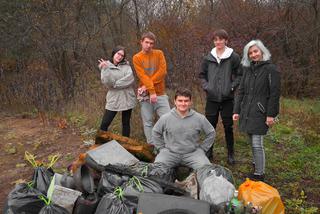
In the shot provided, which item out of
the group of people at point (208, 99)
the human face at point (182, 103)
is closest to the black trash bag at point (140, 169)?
the group of people at point (208, 99)

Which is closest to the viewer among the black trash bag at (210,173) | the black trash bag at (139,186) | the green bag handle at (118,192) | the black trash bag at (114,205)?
the black trash bag at (114,205)

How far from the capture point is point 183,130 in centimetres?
384

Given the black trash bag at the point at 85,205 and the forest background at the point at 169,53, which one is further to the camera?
the forest background at the point at 169,53

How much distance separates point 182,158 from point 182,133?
29 cm

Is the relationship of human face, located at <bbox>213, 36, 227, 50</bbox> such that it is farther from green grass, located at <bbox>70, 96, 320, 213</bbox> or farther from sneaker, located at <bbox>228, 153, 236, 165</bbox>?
green grass, located at <bbox>70, 96, 320, 213</bbox>

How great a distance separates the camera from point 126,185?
3.06 meters

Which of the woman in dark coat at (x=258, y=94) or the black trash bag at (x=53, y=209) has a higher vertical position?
the woman in dark coat at (x=258, y=94)

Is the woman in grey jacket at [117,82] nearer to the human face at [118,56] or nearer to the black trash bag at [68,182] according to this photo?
the human face at [118,56]

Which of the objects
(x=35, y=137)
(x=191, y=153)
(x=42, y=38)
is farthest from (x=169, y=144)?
(x=42, y=38)

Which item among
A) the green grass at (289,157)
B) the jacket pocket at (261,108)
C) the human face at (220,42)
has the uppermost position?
the human face at (220,42)

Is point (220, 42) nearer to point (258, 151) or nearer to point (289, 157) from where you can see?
point (258, 151)

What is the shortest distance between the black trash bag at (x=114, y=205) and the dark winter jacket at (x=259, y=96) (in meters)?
1.69

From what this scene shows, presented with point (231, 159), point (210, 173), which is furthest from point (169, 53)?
point (210, 173)

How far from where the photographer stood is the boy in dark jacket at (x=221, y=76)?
4.13 m
